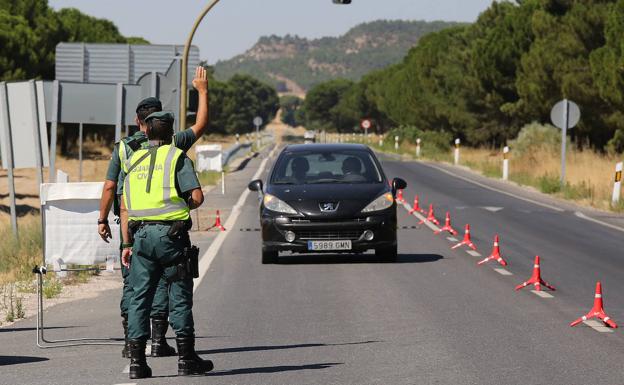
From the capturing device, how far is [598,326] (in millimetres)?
11398

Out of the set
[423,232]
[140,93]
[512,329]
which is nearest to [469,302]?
[512,329]

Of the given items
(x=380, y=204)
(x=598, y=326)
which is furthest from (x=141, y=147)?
(x=380, y=204)

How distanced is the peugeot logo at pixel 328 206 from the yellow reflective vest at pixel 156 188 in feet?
28.1

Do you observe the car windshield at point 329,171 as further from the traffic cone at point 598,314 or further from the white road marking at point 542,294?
the traffic cone at point 598,314

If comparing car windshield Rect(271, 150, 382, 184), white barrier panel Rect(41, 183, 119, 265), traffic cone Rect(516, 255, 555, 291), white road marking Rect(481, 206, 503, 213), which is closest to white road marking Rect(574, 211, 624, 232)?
white road marking Rect(481, 206, 503, 213)

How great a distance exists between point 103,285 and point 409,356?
6456 millimetres

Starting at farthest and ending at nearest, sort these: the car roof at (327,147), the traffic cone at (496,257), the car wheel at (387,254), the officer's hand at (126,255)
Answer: the car roof at (327,147) → the car wheel at (387,254) → the traffic cone at (496,257) → the officer's hand at (126,255)

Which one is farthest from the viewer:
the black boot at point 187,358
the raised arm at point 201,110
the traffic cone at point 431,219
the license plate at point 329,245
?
the traffic cone at point 431,219

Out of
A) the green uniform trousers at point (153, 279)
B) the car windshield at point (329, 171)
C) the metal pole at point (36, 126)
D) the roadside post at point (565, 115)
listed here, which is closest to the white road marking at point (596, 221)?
the car windshield at point (329, 171)

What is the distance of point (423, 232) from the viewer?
23.1 meters


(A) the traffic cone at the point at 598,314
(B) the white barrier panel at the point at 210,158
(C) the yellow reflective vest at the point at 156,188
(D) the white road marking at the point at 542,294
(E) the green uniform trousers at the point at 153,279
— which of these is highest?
(C) the yellow reflective vest at the point at 156,188

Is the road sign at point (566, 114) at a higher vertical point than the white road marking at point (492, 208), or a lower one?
higher

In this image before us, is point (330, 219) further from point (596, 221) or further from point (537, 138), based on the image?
point (537, 138)

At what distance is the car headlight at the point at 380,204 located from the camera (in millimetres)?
17188
